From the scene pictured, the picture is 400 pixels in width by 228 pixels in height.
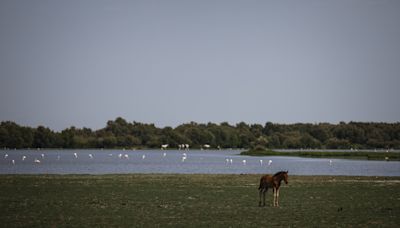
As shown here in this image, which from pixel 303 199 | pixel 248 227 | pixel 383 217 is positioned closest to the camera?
pixel 248 227

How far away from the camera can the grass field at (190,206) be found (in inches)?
813

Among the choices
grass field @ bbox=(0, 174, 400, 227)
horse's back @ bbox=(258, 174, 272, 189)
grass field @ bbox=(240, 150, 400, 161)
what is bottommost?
grass field @ bbox=(0, 174, 400, 227)

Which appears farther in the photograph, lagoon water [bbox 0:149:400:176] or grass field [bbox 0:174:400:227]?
lagoon water [bbox 0:149:400:176]

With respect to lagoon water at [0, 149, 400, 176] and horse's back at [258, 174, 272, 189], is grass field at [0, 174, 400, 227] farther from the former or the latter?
lagoon water at [0, 149, 400, 176]

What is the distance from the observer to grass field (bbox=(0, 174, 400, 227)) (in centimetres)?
2064

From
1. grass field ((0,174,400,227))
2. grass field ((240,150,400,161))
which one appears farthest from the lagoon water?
grass field ((0,174,400,227))

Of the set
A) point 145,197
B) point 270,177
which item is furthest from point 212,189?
point 270,177

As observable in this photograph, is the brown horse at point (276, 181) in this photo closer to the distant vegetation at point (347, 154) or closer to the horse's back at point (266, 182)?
the horse's back at point (266, 182)

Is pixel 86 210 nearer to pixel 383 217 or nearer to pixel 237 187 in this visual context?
pixel 383 217

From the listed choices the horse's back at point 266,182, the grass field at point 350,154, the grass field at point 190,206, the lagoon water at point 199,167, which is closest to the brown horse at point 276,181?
the horse's back at point 266,182

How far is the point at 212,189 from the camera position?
34188 mm

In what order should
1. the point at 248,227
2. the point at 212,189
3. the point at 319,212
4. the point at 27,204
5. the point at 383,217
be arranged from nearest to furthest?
the point at 248,227
the point at 383,217
the point at 319,212
the point at 27,204
the point at 212,189

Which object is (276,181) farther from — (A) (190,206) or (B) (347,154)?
(B) (347,154)

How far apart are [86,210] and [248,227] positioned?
7.10 metres
